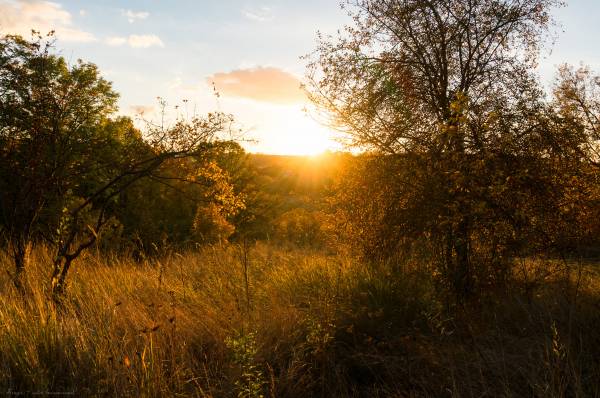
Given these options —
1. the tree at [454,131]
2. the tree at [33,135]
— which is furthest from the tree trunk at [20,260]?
the tree at [454,131]

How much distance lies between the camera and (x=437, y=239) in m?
6.38

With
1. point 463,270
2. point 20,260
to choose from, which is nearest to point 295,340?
point 463,270

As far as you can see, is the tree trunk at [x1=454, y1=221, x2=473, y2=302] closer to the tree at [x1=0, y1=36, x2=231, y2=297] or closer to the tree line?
the tree line

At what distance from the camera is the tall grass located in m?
3.81

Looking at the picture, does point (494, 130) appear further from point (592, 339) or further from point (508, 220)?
point (592, 339)

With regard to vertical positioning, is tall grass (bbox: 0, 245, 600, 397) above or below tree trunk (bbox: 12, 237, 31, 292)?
below

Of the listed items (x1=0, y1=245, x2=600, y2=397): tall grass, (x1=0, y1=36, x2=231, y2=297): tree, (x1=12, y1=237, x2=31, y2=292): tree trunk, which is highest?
(x1=0, y1=36, x2=231, y2=297): tree

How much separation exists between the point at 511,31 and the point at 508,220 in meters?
3.93

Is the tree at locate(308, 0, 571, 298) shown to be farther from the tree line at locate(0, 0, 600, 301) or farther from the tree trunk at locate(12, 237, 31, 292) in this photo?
the tree trunk at locate(12, 237, 31, 292)

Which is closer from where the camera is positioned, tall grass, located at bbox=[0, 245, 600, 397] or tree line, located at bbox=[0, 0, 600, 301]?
tall grass, located at bbox=[0, 245, 600, 397]

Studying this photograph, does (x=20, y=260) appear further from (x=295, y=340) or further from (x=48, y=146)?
(x=295, y=340)

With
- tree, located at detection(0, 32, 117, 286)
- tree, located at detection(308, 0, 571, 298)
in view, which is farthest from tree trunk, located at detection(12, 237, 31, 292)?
tree, located at detection(308, 0, 571, 298)

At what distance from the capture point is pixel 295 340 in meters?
4.96

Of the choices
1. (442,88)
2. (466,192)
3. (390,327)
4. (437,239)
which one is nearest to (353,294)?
(390,327)
